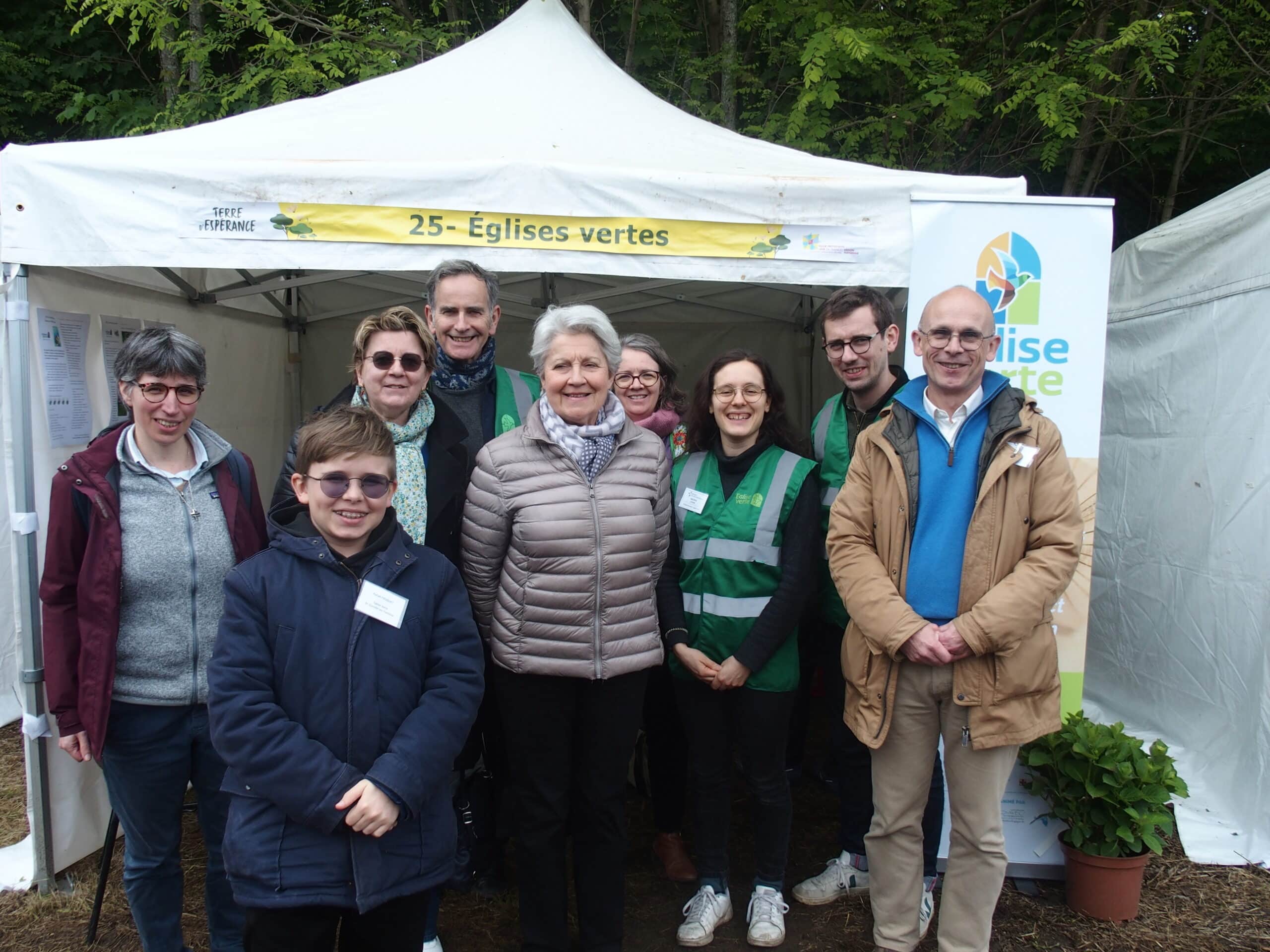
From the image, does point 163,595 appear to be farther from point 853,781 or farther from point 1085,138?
point 1085,138

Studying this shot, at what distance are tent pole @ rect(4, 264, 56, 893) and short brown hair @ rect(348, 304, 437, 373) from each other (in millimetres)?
1181

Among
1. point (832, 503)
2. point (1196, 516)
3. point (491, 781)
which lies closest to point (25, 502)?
point (491, 781)

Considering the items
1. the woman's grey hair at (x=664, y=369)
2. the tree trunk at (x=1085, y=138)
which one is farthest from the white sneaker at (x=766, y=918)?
the tree trunk at (x=1085, y=138)

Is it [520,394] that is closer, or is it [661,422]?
[520,394]

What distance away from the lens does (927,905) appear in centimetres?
266

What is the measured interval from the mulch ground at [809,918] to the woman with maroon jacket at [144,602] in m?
0.75

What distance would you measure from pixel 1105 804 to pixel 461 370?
91.9 inches

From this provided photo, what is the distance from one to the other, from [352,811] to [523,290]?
4332 millimetres

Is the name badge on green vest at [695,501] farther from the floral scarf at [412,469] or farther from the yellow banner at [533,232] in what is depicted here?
the yellow banner at [533,232]

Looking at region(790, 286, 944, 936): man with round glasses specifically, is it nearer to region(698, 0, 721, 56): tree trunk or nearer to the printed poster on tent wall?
the printed poster on tent wall

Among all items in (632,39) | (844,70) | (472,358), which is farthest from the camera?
(632,39)

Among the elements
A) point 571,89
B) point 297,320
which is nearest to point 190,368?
point 571,89

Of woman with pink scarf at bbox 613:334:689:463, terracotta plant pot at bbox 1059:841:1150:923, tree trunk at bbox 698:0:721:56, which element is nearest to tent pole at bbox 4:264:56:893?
woman with pink scarf at bbox 613:334:689:463

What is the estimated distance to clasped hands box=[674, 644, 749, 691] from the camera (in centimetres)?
242
